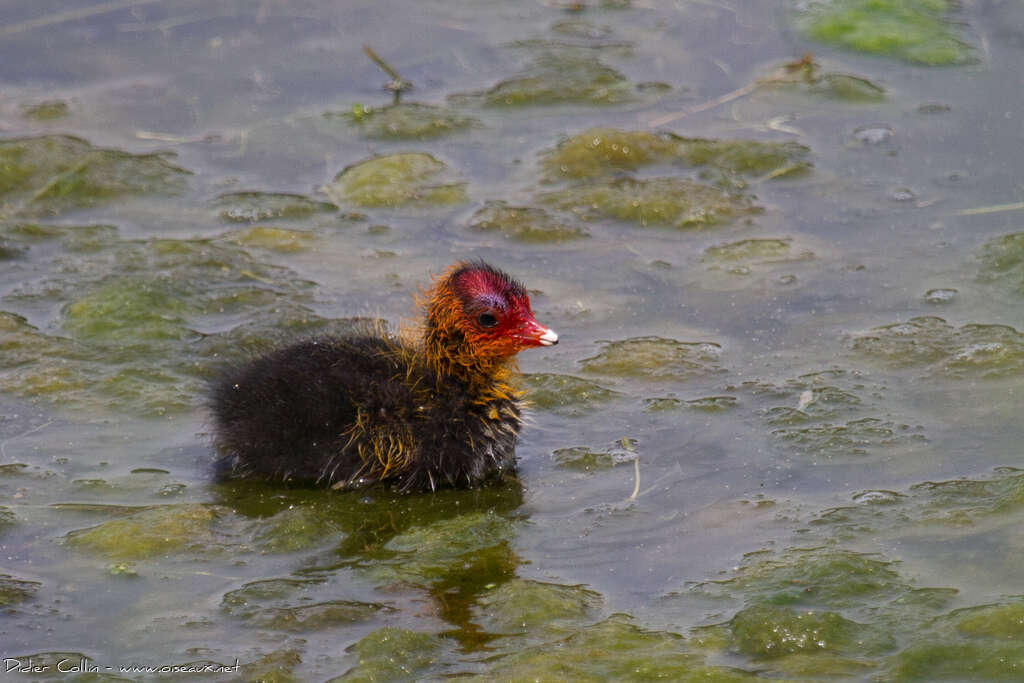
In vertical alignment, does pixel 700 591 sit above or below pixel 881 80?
below

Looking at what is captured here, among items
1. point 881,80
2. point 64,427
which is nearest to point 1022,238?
point 881,80

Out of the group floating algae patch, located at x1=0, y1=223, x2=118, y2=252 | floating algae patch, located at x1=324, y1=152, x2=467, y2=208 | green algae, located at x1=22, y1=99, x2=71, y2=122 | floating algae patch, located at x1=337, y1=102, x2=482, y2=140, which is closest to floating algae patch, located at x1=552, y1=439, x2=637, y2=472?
floating algae patch, located at x1=324, y1=152, x2=467, y2=208

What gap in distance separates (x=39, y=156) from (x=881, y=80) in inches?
223

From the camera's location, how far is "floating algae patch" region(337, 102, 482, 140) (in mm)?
9188

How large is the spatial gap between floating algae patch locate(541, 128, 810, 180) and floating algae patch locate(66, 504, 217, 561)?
382cm

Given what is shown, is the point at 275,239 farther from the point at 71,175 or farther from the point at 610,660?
the point at 610,660

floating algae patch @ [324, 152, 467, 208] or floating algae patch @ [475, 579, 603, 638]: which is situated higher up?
floating algae patch @ [324, 152, 467, 208]

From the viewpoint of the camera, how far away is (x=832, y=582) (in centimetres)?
483

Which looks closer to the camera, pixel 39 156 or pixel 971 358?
pixel 971 358

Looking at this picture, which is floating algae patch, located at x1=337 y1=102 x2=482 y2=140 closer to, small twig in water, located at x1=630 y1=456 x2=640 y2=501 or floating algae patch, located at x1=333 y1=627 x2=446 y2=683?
small twig in water, located at x1=630 y1=456 x2=640 y2=501

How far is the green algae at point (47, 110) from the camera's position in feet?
31.1

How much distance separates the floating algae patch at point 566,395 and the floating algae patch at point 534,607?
1435mm

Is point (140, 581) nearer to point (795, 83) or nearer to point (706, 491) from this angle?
point (706, 491)

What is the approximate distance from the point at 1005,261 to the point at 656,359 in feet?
6.67
